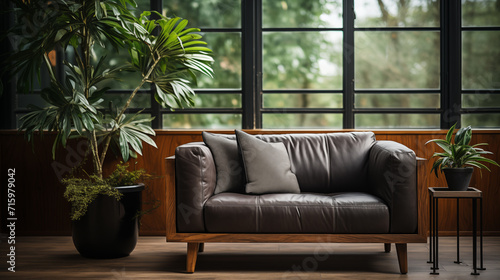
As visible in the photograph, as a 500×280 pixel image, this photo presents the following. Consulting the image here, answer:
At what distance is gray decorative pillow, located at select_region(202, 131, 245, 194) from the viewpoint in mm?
2996

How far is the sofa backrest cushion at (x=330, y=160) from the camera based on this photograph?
3117mm

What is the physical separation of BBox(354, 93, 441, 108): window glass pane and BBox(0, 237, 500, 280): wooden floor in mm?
1096

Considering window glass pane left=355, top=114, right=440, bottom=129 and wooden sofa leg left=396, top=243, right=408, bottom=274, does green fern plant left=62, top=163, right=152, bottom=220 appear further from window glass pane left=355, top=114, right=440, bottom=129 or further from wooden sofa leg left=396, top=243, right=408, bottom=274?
window glass pane left=355, top=114, right=440, bottom=129

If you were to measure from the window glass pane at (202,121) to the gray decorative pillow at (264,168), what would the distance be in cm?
82

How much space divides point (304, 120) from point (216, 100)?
0.74m

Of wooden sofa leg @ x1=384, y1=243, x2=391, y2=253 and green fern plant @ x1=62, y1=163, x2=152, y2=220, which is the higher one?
green fern plant @ x1=62, y1=163, x2=152, y2=220

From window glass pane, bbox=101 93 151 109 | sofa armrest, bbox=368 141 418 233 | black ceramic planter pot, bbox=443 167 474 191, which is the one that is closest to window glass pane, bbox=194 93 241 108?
window glass pane, bbox=101 93 151 109

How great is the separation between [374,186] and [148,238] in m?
1.77

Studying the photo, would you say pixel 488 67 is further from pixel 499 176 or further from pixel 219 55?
pixel 219 55

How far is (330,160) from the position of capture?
3.17m

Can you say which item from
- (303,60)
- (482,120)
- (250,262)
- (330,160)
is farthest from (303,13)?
(250,262)

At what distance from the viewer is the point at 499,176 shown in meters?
3.63

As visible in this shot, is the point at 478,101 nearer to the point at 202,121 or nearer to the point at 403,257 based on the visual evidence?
the point at 403,257

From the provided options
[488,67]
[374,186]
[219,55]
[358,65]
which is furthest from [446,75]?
[219,55]
